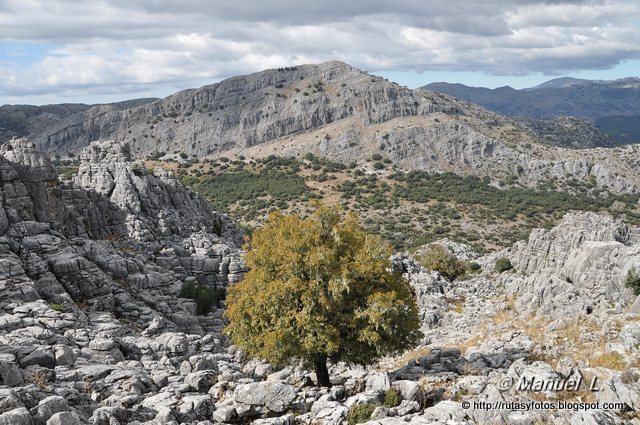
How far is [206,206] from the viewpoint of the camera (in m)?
58.8

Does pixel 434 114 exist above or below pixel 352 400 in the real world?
above

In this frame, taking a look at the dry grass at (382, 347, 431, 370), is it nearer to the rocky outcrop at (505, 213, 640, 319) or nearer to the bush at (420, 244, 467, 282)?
the rocky outcrop at (505, 213, 640, 319)

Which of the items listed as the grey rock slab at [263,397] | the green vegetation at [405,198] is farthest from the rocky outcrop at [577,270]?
the green vegetation at [405,198]

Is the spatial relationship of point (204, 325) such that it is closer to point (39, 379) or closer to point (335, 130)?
point (39, 379)

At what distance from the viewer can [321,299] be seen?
19.1 metres

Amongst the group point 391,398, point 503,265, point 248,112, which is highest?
point 248,112

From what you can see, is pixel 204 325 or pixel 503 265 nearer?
pixel 204 325

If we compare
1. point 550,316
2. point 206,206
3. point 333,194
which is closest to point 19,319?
point 550,316

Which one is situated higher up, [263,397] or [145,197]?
[145,197]

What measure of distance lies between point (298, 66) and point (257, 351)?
174 m

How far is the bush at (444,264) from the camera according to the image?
193ft

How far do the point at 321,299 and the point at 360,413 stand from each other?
429 centimetres

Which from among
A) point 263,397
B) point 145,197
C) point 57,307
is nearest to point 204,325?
point 57,307

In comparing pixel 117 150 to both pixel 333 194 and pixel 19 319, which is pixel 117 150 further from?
pixel 333 194
